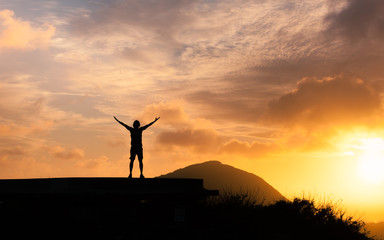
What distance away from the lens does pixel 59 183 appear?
1563 cm

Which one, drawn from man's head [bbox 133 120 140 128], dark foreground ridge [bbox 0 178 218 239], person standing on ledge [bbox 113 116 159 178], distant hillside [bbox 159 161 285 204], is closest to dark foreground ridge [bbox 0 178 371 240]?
dark foreground ridge [bbox 0 178 218 239]

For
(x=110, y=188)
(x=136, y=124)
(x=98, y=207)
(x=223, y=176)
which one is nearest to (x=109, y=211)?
(x=98, y=207)

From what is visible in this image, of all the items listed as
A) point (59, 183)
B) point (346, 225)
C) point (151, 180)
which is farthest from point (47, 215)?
point (346, 225)

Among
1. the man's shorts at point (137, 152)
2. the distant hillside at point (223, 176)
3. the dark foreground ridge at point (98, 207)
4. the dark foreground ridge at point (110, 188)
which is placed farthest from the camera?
the distant hillside at point (223, 176)

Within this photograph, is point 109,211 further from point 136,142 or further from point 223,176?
point 223,176

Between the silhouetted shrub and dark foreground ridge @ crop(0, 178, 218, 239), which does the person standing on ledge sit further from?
the silhouetted shrub

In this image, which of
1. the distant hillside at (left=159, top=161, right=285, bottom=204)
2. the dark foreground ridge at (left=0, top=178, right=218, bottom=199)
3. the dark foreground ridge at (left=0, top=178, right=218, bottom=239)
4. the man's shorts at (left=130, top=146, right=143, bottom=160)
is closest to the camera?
the dark foreground ridge at (left=0, top=178, right=218, bottom=239)

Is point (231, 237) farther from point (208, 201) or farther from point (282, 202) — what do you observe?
point (282, 202)

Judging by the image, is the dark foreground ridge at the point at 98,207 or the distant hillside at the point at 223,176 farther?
the distant hillside at the point at 223,176

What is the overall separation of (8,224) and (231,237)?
760cm

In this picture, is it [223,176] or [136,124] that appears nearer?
[136,124]

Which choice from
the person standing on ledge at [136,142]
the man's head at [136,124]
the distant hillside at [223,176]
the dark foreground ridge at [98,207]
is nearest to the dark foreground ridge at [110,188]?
the dark foreground ridge at [98,207]

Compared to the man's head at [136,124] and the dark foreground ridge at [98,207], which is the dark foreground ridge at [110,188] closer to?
the dark foreground ridge at [98,207]

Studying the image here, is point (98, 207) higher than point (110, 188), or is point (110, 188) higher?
point (110, 188)
